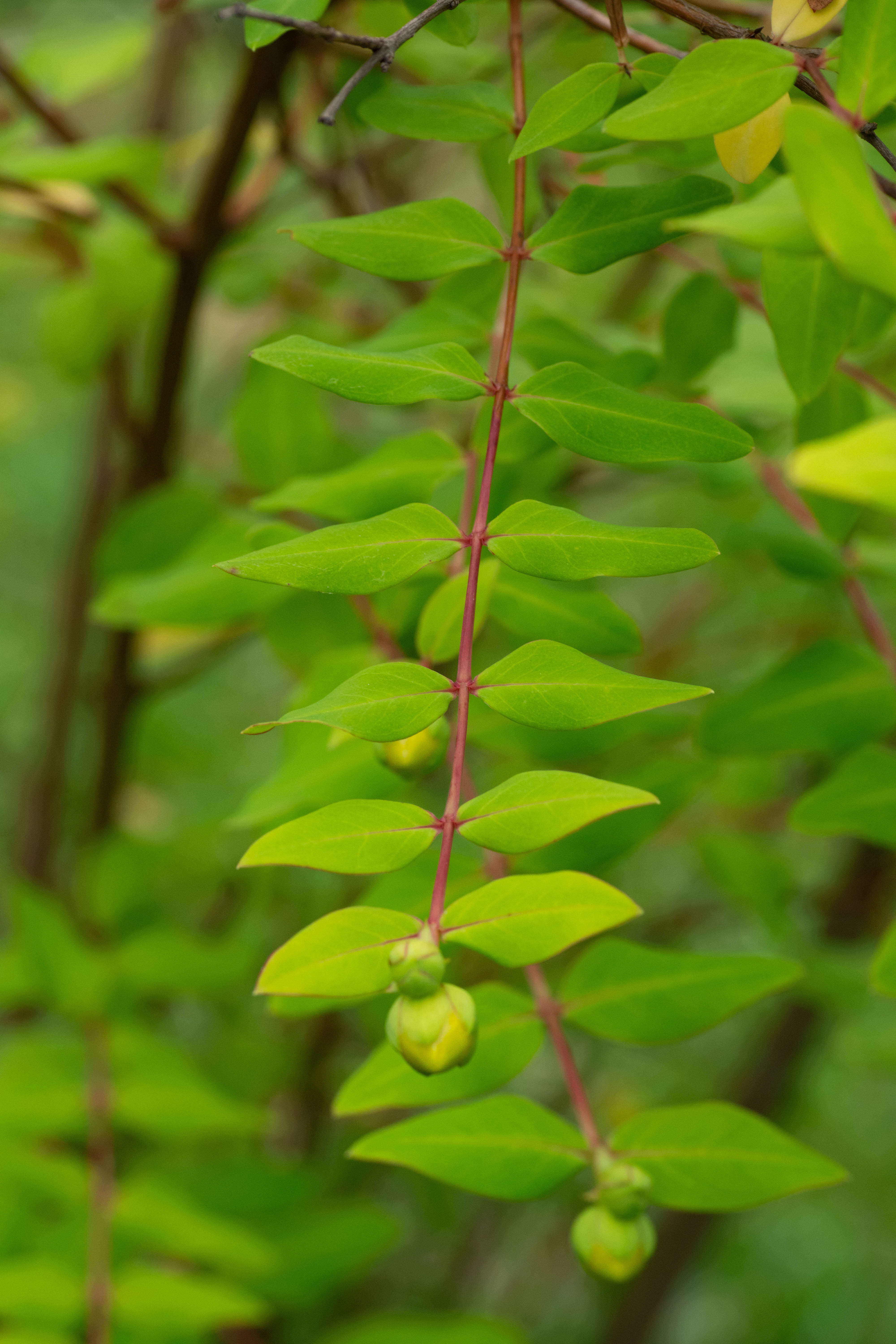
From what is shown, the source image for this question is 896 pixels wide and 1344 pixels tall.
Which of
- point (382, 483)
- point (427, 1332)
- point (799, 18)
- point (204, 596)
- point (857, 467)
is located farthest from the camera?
point (427, 1332)

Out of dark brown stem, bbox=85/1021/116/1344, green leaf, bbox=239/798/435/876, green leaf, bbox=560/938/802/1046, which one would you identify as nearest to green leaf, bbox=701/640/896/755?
green leaf, bbox=560/938/802/1046

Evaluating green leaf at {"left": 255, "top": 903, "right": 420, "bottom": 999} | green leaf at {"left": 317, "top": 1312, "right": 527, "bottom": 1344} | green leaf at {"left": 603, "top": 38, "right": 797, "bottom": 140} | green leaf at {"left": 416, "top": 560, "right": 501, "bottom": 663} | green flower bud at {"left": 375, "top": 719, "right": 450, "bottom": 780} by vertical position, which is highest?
green leaf at {"left": 603, "top": 38, "right": 797, "bottom": 140}

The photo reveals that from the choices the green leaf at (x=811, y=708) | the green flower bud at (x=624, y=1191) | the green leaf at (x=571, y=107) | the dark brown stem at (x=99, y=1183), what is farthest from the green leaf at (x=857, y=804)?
the dark brown stem at (x=99, y=1183)

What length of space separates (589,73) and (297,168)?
385mm

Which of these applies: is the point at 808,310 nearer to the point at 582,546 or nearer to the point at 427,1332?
the point at 582,546

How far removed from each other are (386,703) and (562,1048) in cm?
15

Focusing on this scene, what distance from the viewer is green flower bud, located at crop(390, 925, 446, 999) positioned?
256 millimetres

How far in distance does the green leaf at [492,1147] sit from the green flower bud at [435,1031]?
0.09 metres

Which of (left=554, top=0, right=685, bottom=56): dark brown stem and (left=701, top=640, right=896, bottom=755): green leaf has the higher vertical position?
(left=554, top=0, right=685, bottom=56): dark brown stem

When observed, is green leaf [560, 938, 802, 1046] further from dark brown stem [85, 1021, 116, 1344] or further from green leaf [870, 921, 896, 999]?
dark brown stem [85, 1021, 116, 1344]

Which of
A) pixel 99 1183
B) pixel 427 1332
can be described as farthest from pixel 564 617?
pixel 427 1332

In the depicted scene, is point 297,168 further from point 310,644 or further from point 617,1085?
point 617,1085

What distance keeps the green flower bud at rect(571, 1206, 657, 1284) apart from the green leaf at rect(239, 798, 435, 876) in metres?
A: 0.12

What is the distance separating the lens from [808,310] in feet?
1.01
